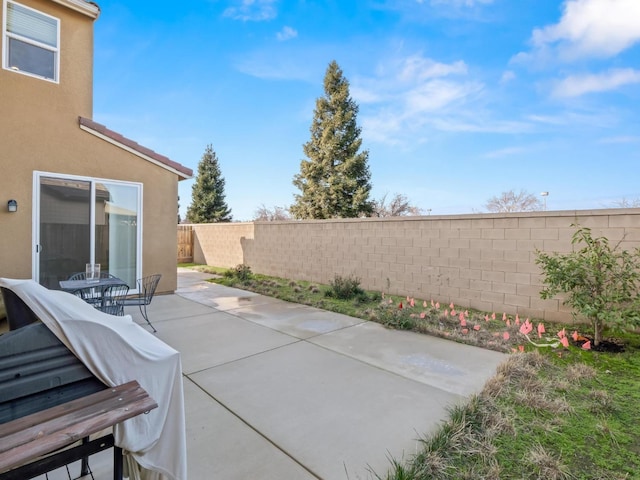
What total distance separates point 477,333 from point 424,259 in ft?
8.37

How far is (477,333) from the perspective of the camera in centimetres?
498

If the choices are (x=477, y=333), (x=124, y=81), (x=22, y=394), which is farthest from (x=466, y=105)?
(x=22, y=394)

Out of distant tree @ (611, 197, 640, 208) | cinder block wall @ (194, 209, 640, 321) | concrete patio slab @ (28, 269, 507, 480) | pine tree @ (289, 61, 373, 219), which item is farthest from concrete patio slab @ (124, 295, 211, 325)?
distant tree @ (611, 197, 640, 208)

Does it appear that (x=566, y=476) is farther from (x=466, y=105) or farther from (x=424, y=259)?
(x=466, y=105)

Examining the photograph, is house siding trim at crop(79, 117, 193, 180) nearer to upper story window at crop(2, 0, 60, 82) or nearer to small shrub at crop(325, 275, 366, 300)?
upper story window at crop(2, 0, 60, 82)

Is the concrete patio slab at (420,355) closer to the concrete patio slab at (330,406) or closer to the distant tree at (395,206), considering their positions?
the concrete patio slab at (330,406)

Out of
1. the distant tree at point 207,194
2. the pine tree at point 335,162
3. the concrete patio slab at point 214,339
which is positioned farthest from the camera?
the distant tree at point 207,194

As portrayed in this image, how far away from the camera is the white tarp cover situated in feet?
5.25

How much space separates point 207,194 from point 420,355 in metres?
20.8

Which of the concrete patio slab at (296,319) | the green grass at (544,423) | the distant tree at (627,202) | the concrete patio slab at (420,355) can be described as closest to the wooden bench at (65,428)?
the green grass at (544,423)

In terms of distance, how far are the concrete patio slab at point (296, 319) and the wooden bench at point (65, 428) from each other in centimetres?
336

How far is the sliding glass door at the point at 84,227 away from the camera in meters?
6.09

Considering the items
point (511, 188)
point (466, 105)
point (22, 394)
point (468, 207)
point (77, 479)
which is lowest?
point (77, 479)

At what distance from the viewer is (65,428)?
4.51ft
